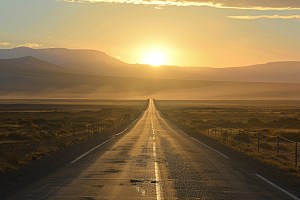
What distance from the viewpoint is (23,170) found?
35.3ft

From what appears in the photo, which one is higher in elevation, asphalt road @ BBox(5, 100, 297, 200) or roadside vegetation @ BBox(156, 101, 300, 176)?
asphalt road @ BBox(5, 100, 297, 200)

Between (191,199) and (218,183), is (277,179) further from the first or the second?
(191,199)

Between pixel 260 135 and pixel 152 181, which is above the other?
pixel 152 181

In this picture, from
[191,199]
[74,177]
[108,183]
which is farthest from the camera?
[74,177]

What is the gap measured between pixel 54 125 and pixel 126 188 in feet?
114

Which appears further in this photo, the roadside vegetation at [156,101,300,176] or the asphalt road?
the roadside vegetation at [156,101,300,176]

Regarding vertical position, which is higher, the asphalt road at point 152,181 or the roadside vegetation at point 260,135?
the asphalt road at point 152,181

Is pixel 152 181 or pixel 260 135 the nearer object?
pixel 152 181

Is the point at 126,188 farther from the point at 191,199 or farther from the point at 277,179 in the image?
the point at 277,179

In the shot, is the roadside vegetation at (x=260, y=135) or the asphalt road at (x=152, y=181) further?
the roadside vegetation at (x=260, y=135)

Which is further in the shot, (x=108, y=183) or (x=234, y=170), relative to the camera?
(x=234, y=170)

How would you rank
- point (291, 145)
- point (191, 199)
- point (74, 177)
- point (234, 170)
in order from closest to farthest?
A: point (191, 199)
point (74, 177)
point (234, 170)
point (291, 145)

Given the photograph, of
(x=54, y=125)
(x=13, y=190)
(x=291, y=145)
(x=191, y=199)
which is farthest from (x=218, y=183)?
(x=54, y=125)

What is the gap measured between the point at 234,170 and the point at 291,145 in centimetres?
1456
